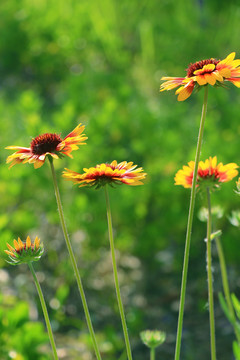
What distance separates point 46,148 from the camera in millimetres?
638

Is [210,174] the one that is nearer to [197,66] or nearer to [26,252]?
[197,66]

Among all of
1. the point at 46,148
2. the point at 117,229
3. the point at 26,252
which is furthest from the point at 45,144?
the point at 117,229

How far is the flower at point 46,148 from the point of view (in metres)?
0.61

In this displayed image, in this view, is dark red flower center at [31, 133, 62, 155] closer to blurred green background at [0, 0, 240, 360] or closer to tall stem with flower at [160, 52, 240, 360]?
tall stem with flower at [160, 52, 240, 360]

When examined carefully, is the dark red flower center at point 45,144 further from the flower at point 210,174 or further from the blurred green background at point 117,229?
the blurred green background at point 117,229

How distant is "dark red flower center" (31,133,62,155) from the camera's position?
25.0 inches

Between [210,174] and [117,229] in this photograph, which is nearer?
[210,174]

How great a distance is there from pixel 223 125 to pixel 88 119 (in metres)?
0.63

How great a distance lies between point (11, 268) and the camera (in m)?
1.98

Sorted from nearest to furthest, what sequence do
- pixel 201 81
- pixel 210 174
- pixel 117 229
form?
pixel 201 81
pixel 210 174
pixel 117 229

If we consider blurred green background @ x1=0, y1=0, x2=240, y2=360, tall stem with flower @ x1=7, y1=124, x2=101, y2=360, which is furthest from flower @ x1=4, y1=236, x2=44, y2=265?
blurred green background @ x1=0, y1=0, x2=240, y2=360

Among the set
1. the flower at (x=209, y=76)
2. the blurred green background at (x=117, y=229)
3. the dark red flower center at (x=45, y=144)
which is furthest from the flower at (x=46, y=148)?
the blurred green background at (x=117, y=229)

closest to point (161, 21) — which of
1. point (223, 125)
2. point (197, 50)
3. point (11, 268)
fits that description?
point (197, 50)

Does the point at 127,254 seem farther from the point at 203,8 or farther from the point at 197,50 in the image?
the point at 203,8
